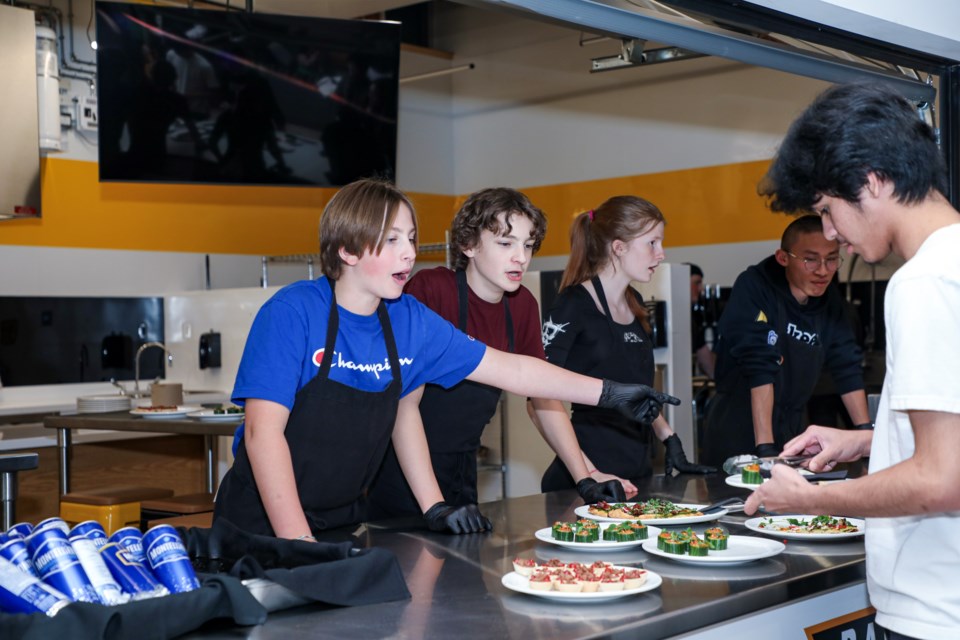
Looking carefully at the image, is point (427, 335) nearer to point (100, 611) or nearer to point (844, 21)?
point (100, 611)

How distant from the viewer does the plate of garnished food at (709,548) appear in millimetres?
1780

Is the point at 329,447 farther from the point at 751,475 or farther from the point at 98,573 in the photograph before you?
the point at 751,475

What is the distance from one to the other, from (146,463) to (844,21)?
4380 millimetres

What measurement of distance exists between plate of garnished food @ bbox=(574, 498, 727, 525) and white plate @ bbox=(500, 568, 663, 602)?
45 cm

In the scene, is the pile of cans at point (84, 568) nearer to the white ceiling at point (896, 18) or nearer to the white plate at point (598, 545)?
the white plate at point (598, 545)

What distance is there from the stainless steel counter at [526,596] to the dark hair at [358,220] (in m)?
0.56

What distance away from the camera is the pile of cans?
137 centimetres

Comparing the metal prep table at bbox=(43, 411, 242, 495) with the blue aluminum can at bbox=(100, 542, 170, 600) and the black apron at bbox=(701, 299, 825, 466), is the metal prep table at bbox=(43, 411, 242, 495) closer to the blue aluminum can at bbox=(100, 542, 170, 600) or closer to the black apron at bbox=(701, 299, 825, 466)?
the black apron at bbox=(701, 299, 825, 466)

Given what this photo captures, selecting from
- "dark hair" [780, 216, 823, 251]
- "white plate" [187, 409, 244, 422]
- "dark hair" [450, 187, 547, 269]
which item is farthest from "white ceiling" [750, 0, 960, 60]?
"white plate" [187, 409, 244, 422]

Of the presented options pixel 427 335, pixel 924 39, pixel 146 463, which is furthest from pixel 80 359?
pixel 924 39

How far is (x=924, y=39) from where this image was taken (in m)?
2.88

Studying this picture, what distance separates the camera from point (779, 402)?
331cm

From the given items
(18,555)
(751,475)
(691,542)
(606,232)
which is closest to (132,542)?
(18,555)

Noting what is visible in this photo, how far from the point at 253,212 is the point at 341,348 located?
206 inches
